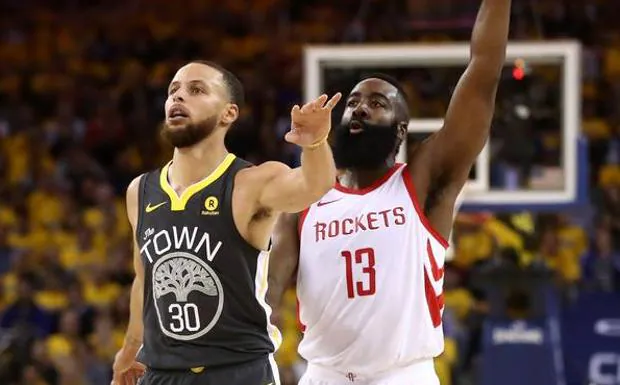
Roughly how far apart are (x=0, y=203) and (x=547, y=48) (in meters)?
6.62

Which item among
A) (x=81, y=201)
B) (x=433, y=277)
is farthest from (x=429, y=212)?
(x=81, y=201)

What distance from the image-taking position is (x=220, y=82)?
15.3ft

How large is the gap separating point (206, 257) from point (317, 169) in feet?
1.84

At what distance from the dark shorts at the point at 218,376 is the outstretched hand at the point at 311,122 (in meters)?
0.90

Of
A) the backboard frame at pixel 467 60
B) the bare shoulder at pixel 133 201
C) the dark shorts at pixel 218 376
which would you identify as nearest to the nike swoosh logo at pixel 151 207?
the bare shoulder at pixel 133 201

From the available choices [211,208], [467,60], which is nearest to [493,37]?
[211,208]

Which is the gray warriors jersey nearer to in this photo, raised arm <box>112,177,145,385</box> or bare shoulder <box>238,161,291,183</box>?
bare shoulder <box>238,161,291,183</box>

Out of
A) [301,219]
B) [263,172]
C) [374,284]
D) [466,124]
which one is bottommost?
[374,284]

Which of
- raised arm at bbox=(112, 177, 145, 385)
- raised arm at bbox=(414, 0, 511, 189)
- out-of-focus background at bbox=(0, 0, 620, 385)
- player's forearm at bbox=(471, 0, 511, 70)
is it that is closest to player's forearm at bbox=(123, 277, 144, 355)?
raised arm at bbox=(112, 177, 145, 385)

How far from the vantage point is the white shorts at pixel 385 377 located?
4777 mm

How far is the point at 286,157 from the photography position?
1270cm

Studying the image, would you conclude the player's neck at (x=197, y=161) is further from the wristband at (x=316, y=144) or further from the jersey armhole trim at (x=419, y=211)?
the jersey armhole trim at (x=419, y=211)

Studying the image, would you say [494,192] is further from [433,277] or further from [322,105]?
[322,105]

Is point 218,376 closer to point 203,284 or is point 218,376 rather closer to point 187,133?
point 203,284
